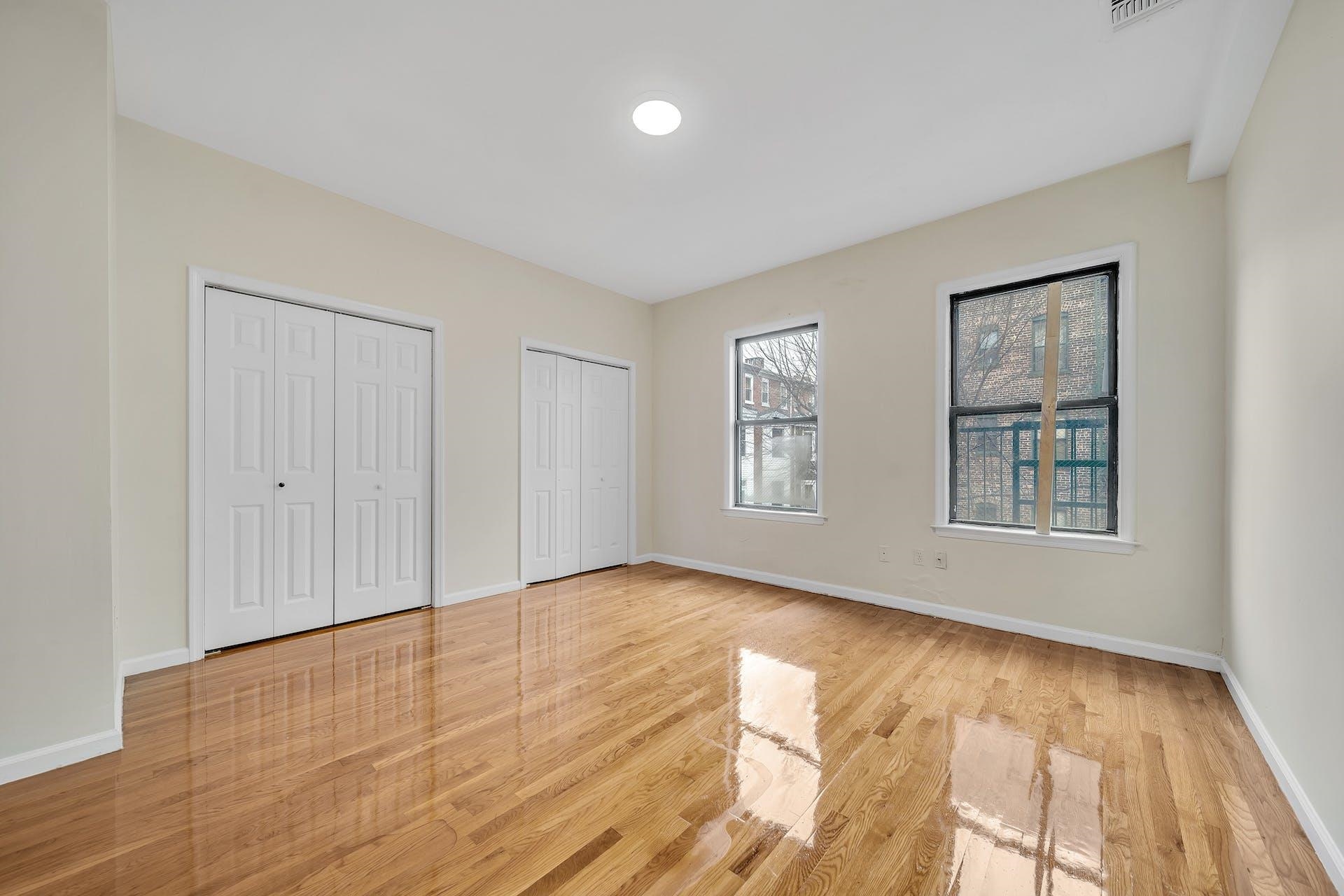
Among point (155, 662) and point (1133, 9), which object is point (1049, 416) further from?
point (155, 662)

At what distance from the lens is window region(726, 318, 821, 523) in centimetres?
466

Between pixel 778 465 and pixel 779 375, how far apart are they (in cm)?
83

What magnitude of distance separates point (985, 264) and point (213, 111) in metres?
4.61

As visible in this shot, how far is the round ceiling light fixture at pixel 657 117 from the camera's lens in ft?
8.45

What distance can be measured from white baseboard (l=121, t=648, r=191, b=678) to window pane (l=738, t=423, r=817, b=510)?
411 cm

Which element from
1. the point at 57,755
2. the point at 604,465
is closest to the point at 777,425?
the point at 604,465

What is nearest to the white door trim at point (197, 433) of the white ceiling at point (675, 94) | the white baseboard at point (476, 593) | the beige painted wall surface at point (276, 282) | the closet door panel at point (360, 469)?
the beige painted wall surface at point (276, 282)

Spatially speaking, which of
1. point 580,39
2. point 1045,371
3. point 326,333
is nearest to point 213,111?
point 326,333

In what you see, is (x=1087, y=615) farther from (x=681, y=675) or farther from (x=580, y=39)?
(x=580, y=39)

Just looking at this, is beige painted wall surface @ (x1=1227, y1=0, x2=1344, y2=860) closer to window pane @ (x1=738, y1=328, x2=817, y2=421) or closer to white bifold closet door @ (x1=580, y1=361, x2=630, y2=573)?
window pane @ (x1=738, y1=328, x2=817, y2=421)

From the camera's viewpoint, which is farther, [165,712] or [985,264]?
[985,264]

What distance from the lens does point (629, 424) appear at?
5633 mm

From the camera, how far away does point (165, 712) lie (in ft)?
7.69

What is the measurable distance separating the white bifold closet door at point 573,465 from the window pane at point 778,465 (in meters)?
1.30
